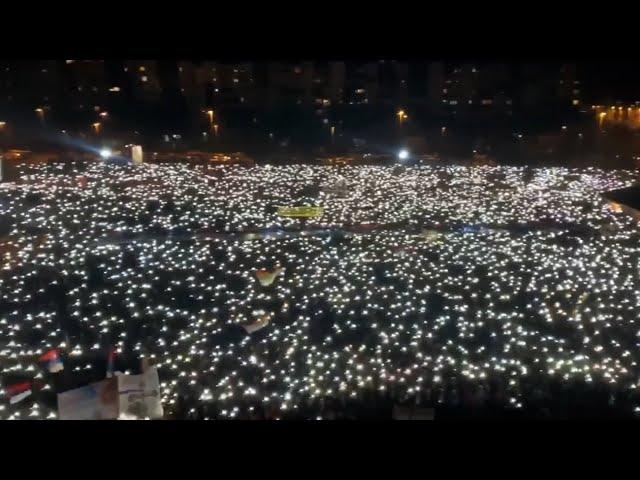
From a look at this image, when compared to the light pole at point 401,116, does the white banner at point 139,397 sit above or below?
below

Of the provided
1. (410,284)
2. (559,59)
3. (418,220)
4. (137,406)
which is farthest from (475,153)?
(559,59)

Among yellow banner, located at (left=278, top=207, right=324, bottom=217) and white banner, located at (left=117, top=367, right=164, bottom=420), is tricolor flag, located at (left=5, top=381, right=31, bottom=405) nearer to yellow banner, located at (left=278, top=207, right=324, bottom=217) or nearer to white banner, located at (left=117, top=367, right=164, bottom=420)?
white banner, located at (left=117, top=367, right=164, bottom=420)

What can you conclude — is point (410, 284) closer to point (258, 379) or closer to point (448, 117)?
point (258, 379)

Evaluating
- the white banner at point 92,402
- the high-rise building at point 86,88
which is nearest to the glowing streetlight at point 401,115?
the high-rise building at point 86,88

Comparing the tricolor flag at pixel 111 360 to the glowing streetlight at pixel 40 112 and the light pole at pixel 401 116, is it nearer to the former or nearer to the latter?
the light pole at pixel 401 116

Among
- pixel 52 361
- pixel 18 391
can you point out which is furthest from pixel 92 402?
pixel 52 361

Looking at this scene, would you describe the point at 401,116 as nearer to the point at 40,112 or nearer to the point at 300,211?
the point at 300,211
